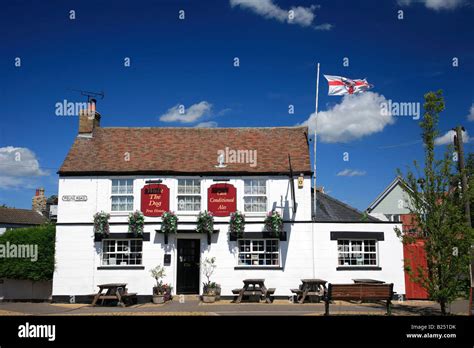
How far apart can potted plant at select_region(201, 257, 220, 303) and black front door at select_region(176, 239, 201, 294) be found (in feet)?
1.61

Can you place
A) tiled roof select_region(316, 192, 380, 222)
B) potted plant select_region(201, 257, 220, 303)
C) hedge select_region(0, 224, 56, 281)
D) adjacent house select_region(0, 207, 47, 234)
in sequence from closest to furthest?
potted plant select_region(201, 257, 220, 303)
hedge select_region(0, 224, 56, 281)
tiled roof select_region(316, 192, 380, 222)
adjacent house select_region(0, 207, 47, 234)

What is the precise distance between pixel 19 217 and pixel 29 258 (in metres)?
28.3

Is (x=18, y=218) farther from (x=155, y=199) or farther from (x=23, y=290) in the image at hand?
(x=155, y=199)

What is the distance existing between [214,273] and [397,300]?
7606 millimetres

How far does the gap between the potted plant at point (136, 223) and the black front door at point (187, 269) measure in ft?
5.69

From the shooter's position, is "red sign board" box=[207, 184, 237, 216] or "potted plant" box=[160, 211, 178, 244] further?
"red sign board" box=[207, 184, 237, 216]

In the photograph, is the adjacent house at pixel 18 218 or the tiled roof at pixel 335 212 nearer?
the tiled roof at pixel 335 212

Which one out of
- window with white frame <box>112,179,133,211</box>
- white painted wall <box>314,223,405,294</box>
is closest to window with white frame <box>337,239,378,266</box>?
white painted wall <box>314,223,405,294</box>

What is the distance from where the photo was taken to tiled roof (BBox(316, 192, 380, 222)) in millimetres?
19819

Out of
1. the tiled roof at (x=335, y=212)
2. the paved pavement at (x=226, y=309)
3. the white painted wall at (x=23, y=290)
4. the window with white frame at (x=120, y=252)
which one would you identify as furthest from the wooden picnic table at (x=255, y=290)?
the white painted wall at (x=23, y=290)

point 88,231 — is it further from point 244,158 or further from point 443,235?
point 443,235

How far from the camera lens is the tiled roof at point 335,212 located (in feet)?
65.0

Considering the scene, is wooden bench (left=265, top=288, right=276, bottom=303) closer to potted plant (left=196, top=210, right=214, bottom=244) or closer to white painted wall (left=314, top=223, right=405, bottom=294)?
white painted wall (left=314, top=223, right=405, bottom=294)

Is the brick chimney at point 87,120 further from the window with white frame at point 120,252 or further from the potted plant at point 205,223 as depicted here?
the potted plant at point 205,223
